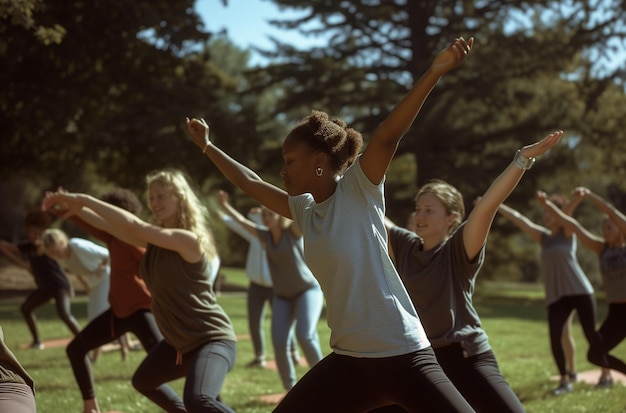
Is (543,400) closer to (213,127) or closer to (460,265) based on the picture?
(460,265)

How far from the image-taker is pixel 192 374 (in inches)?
183

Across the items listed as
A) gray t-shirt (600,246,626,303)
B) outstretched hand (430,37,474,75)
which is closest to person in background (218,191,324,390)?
gray t-shirt (600,246,626,303)

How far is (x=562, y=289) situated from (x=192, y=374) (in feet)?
17.7

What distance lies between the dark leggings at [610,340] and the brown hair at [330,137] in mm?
4766

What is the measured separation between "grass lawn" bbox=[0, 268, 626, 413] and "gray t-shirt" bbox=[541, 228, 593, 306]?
1125 millimetres

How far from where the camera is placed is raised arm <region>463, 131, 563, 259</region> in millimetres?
3768

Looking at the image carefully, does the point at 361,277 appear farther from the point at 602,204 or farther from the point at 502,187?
the point at 602,204

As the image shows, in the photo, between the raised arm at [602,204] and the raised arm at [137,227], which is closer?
the raised arm at [137,227]

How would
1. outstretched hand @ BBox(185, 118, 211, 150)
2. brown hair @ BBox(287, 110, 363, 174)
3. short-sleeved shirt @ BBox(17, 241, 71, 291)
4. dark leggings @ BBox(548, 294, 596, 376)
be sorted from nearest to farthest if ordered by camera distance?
brown hair @ BBox(287, 110, 363, 174), outstretched hand @ BBox(185, 118, 211, 150), dark leggings @ BBox(548, 294, 596, 376), short-sleeved shirt @ BBox(17, 241, 71, 291)

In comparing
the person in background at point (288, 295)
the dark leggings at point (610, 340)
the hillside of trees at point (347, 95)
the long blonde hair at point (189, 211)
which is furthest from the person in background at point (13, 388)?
the hillside of trees at point (347, 95)

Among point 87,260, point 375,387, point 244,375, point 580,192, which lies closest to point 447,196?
point 375,387

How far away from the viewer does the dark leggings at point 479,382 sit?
4.15 m

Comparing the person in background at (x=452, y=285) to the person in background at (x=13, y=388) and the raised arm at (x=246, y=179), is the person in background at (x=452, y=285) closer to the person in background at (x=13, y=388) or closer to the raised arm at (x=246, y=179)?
the raised arm at (x=246, y=179)

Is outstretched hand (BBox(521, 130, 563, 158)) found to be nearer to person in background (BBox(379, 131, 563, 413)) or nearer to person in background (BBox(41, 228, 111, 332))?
person in background (BBox(379, 131, 563, 413))
